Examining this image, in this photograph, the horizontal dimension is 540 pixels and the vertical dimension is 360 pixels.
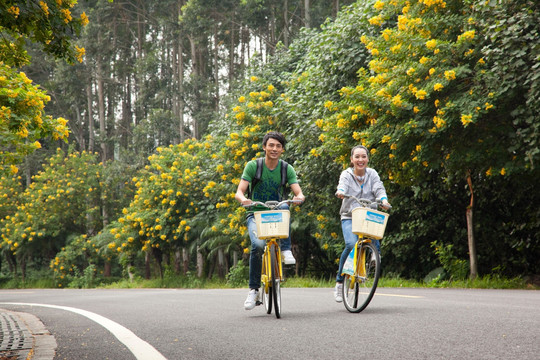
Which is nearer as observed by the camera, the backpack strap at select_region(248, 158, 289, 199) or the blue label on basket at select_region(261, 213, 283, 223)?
the blue label on basket at select_region(261, 213, 283, 223)

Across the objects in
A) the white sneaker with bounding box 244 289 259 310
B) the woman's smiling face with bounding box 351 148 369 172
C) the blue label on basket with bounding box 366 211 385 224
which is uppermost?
the woman's smiling face with bounding box 351 148 369 172

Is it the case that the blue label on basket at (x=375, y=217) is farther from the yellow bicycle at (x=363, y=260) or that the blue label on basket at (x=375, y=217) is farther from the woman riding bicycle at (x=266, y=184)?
the woman riding bicycle at (x=266, y=184)

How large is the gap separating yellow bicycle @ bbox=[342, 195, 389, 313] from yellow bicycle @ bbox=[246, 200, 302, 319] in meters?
0.68

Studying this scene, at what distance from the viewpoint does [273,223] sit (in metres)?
6.23

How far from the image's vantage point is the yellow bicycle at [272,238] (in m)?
6.21

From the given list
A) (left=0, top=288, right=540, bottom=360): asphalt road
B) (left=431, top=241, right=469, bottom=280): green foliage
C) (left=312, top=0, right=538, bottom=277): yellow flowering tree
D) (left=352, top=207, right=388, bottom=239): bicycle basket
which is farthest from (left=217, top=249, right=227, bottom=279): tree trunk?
(left=352, top=207, right=388, bottom=239): bicycle basket

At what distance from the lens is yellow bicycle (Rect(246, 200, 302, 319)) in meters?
6.21

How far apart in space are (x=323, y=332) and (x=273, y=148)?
82.1 inches

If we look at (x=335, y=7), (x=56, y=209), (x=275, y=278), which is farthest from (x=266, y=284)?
(x=56, y=209)

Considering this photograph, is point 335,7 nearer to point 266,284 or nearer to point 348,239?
point 348,239

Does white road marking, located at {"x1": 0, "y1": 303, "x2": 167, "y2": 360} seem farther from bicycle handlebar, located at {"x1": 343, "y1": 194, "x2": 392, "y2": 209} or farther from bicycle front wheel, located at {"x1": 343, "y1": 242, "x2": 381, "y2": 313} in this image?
bicycle handlebar, located at {"x1": 343, "y1": 194, "x2": 392, "y2": 209}

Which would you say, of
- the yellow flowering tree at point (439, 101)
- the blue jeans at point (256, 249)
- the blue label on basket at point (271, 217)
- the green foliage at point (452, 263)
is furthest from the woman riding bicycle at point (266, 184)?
the green foliage at point (452, 263)

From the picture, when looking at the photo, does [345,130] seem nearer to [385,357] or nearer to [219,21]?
[385,357]

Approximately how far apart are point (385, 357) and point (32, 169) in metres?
40.1
